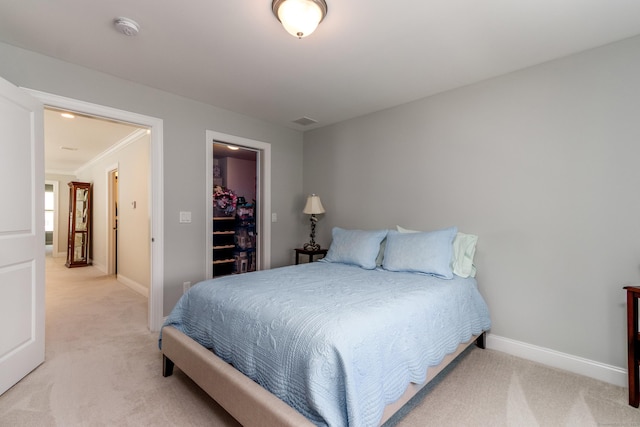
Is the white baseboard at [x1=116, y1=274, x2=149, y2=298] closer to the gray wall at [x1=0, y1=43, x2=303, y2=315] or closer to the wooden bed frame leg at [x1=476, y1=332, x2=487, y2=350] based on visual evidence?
the gray wall at [x1=0, y1=43, x2=303, y2=315]

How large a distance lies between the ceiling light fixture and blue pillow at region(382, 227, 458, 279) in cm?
185

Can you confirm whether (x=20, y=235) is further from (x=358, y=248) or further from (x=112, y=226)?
(x=112, y=226)

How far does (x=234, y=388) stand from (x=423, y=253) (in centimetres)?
177

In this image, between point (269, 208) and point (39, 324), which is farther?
point (269, 208)

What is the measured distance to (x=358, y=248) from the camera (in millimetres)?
2932

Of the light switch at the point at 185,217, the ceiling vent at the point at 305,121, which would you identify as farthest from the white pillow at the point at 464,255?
the light switch at the point at 185,217

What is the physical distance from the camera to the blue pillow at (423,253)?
96.6 inches

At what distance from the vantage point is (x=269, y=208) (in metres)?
3.96

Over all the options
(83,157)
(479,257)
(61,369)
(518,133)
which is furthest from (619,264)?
(83,157)

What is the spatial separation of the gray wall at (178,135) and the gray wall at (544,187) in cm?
167

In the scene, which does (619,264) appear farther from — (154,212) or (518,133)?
(154,212)

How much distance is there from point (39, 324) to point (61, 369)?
38 cm

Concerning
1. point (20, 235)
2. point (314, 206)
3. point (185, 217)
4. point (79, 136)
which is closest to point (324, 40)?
point (314, 206)

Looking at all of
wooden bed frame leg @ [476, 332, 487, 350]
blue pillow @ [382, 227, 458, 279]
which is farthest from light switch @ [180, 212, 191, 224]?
wooden bed frame leg @ [476, 332, 487, 350]
